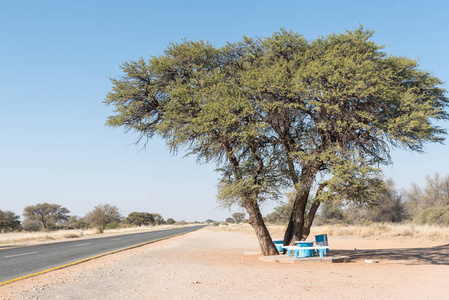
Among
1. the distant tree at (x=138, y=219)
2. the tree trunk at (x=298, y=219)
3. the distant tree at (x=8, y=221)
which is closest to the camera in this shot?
the tree trunk at (x=298, y=219)

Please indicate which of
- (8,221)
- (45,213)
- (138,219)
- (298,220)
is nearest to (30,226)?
(8,221)

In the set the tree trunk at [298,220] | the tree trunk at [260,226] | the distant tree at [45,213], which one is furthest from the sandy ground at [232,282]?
the distant tree at [45,213]

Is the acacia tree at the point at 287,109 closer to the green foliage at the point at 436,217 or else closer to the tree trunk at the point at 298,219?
the tree trunk at the point at 298,219

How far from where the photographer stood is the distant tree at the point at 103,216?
8119cm

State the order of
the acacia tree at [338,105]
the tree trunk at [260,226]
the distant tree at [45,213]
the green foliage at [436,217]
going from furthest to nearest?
1. the distant tree at [45,213]
2. the green foliage at [436,217]
3. the tree trunk at [260,226]
4. the acacia tree at [338,105]

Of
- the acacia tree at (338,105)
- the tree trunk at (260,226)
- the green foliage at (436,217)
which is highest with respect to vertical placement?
the acacia tree at (338,105)

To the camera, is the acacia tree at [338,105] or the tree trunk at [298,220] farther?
the tree trunk at [298,220]

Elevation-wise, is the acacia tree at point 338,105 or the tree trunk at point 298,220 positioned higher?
the acacia tree at point 338,105

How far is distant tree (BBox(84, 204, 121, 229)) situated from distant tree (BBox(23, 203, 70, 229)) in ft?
→ 25.8

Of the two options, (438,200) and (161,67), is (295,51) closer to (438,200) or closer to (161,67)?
(161,67)

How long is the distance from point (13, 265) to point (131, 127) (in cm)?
735

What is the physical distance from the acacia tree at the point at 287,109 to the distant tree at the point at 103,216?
6667cm

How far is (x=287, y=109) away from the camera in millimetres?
14453

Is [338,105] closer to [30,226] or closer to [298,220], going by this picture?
[298,220]
